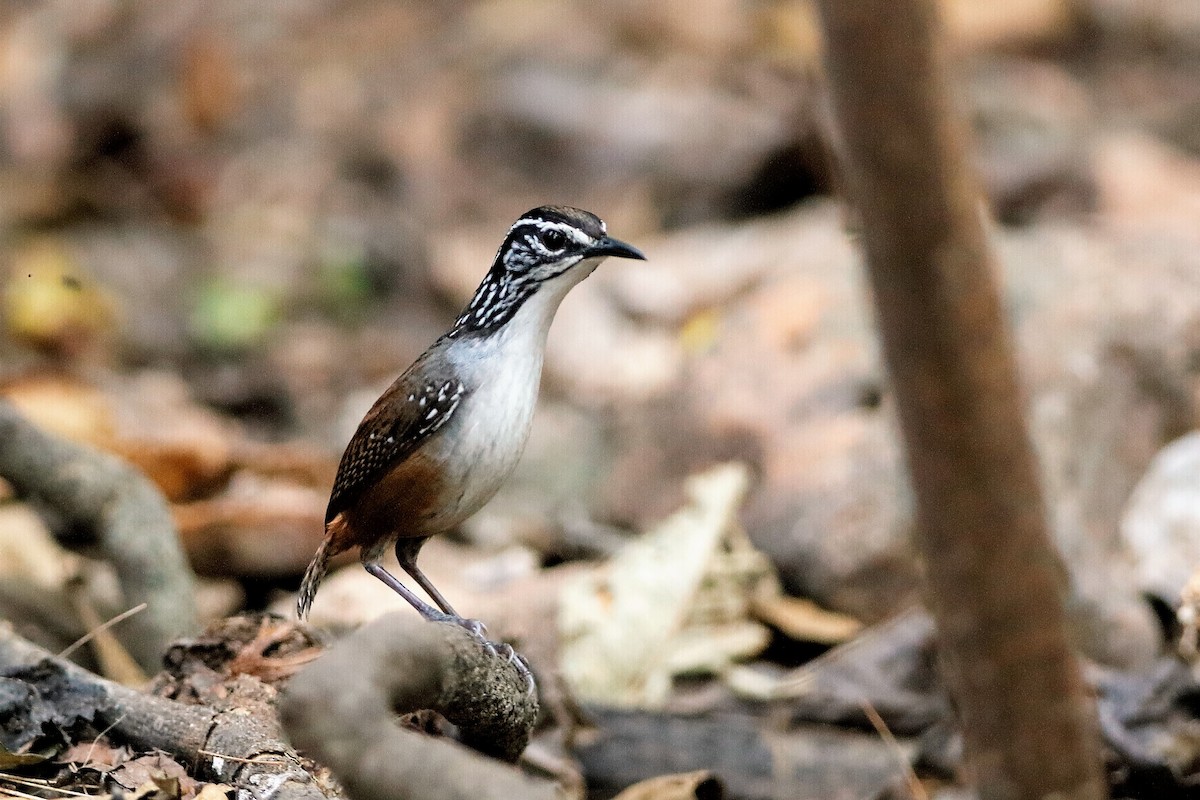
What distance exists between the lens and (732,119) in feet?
41.7

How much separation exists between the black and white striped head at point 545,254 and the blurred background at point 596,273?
28.5 inches

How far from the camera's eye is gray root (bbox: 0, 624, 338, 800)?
144 inches

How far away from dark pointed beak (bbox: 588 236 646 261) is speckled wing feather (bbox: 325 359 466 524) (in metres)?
0.53

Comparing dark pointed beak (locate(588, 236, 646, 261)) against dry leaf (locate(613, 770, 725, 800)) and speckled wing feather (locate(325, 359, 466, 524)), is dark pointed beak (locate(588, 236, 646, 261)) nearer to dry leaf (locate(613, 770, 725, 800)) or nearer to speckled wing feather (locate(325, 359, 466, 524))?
speckled wing feather (locate(325, 359, 466, 524))

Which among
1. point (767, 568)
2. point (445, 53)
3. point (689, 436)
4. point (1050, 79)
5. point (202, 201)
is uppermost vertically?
point (445, 53)

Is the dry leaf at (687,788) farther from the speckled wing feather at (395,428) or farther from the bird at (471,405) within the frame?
the speckled wing feather at (395,428)

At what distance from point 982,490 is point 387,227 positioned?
33.1ft

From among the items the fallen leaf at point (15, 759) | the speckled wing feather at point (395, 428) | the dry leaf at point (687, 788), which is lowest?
the dry leaf at point (687, 788)

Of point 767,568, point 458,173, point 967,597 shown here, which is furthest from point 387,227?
point 967,597

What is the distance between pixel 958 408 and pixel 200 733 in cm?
227

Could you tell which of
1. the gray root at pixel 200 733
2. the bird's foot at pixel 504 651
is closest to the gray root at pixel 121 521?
the gray root at pixel 200 733

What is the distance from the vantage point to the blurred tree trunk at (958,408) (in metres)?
2.34

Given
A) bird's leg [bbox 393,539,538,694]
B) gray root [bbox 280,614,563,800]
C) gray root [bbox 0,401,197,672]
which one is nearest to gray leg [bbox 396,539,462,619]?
bird's leg [bbox 393,539,538,694]

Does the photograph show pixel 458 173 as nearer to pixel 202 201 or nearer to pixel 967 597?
pixel 202 201
